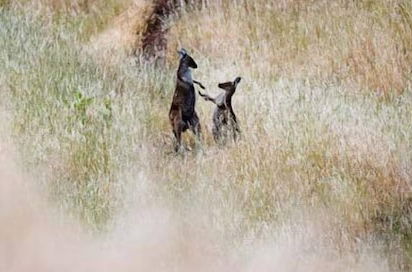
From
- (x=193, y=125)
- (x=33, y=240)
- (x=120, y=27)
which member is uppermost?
(x=120, y=27)

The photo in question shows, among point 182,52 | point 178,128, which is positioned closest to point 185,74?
point 182,52

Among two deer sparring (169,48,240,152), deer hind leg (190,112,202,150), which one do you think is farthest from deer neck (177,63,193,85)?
deer hind leg (190,112,202,150)

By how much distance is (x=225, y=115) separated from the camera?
2.64 meters

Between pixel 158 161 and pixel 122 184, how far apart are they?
0.42 feet

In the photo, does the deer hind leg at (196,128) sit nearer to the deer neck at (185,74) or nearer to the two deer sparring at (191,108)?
the two deer sparring at (191,108)

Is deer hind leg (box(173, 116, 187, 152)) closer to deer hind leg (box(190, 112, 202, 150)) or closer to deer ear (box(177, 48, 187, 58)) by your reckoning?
deer hind leg (box(190, 112, 202, 150))

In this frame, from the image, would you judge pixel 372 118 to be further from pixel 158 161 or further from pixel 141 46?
pixel 141 46

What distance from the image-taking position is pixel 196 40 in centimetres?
292

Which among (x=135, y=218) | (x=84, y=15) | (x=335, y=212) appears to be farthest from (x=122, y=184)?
(x=84, y=15)

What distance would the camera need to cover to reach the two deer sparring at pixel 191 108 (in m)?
2.63

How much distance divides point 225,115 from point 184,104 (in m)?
0.13

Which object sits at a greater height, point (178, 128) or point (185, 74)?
point (185, 74)

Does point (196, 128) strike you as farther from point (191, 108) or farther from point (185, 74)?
point (185, 74)

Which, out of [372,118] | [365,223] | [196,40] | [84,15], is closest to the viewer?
[365,223]
